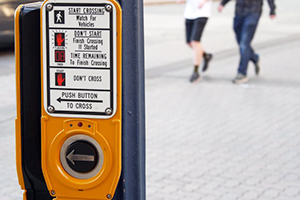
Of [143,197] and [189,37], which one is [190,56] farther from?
[143,197]

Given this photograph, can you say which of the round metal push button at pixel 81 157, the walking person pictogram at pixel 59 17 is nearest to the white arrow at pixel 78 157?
the round metal push button at pixel 81 157

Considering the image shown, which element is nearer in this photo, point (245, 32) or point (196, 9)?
point (196, 9)

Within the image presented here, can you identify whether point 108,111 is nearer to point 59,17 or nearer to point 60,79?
point 60,79

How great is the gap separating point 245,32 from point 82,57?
22.3 feet

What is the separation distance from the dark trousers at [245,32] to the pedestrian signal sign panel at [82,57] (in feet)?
22.0

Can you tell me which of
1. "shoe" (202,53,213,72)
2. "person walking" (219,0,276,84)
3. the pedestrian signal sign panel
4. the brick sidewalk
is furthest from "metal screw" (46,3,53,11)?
"shoe" (202,53,213,72)

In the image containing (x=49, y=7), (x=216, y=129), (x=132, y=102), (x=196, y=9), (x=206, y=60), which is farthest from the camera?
(x=206, y=60)

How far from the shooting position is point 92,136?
2082 mm

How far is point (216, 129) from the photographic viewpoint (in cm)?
642

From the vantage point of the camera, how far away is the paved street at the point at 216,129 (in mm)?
4832

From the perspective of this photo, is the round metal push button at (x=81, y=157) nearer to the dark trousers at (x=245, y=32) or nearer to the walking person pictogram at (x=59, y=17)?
the walking person pictogram at (x=59, y=17)

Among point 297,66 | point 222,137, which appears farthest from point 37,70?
point 297,66

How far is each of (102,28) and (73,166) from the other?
19.4 inches

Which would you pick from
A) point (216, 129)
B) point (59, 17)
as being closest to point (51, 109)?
point (59, 17)
